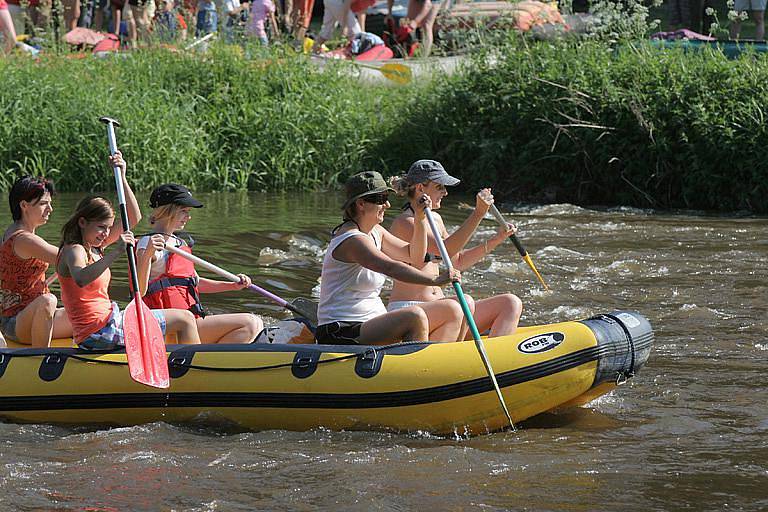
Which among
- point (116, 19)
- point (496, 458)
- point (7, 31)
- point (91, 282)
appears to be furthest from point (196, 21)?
point (496, 458)

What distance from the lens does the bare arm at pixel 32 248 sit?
18.2 ft

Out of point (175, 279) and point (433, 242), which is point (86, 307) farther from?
point (433, 242)

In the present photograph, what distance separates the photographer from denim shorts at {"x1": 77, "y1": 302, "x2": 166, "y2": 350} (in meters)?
5.36

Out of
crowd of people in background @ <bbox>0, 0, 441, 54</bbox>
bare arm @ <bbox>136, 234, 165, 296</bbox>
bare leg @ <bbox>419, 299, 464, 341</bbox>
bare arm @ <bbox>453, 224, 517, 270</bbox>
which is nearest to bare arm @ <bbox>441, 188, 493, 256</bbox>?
bare arm @ <bbox>453, 224, 517, 270</bbox>

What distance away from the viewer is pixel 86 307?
5.37 metres

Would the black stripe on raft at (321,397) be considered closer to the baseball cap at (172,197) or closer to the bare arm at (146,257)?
the bare arm at (146,257)

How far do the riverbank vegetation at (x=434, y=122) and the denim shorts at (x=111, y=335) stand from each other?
6.60 m

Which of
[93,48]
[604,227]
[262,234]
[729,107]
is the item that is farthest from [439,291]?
[93,48]

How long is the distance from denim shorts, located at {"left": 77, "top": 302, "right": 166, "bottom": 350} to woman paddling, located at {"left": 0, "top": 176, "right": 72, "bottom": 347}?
354 mm

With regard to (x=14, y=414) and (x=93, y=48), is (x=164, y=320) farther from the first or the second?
(x=93, y=48)

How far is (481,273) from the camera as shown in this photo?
910cm

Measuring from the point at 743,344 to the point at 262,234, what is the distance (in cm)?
463

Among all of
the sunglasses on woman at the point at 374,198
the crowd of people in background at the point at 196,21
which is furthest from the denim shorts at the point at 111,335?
the crowd of people in background at the point at 196,21

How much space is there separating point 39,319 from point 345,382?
1500 millimetres
